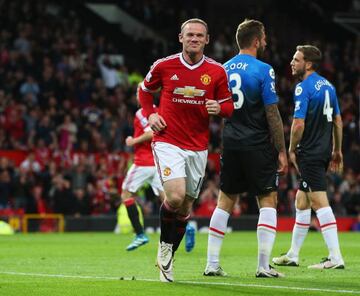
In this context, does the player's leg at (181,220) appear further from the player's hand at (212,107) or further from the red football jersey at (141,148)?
the red football jersey at (141,148)

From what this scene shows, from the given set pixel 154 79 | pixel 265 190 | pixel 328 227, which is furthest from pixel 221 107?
pixel 328 227

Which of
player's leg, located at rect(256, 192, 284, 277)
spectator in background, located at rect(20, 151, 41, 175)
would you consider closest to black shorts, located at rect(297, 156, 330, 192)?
player's leg, located at rect(256, 192, 284, 277)

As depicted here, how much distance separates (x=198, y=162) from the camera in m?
10.2

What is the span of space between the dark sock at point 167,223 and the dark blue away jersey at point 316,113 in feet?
9.11

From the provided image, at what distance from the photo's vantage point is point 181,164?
33.0 feet

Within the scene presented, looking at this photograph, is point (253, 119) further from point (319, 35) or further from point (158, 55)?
point (319, 35)

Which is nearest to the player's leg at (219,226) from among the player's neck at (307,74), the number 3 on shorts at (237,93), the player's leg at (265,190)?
the player's leg at (265,190)

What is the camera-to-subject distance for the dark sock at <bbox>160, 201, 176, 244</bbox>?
1013 cm

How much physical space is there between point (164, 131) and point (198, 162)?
1.43 ft

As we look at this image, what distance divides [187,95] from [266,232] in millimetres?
1612

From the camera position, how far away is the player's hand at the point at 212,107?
32.6ft

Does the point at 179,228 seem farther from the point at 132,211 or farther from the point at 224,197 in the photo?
the point at 132,211

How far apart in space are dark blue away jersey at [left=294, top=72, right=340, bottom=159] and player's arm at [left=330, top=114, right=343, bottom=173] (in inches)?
2.6

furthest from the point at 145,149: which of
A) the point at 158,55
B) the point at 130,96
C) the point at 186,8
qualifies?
the point at 186,8
